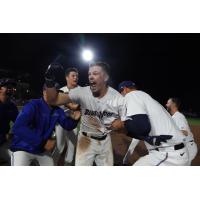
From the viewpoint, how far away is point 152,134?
3666 mm

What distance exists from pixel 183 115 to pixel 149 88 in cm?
71

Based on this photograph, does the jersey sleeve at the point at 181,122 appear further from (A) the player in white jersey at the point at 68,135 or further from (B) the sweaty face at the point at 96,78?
(A) the player in white jersey at the point at 68,135

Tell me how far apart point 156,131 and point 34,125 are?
146 centimetres

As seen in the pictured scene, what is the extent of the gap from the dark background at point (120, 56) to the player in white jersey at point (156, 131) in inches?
32.5

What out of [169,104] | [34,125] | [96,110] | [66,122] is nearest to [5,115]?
[34,125]

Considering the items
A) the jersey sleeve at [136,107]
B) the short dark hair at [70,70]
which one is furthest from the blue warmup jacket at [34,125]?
the jersey sleeve at [136,107]

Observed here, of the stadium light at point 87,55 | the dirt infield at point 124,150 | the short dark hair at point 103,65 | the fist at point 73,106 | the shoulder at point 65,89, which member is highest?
the stadium light at point 87,55

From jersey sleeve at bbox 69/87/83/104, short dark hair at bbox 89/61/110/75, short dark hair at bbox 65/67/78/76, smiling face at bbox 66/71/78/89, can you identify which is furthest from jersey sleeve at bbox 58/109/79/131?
short dark hair at bbox 89/61/110/75

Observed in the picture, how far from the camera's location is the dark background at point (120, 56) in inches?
174

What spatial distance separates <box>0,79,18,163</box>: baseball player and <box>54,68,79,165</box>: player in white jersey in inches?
25.7

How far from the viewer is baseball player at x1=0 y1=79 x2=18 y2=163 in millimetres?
4431

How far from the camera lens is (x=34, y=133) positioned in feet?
12.6

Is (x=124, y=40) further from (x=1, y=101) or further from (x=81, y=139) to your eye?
(x=1, y=101)

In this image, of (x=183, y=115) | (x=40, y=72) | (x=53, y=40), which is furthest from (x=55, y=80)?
(x=183, y=115)
